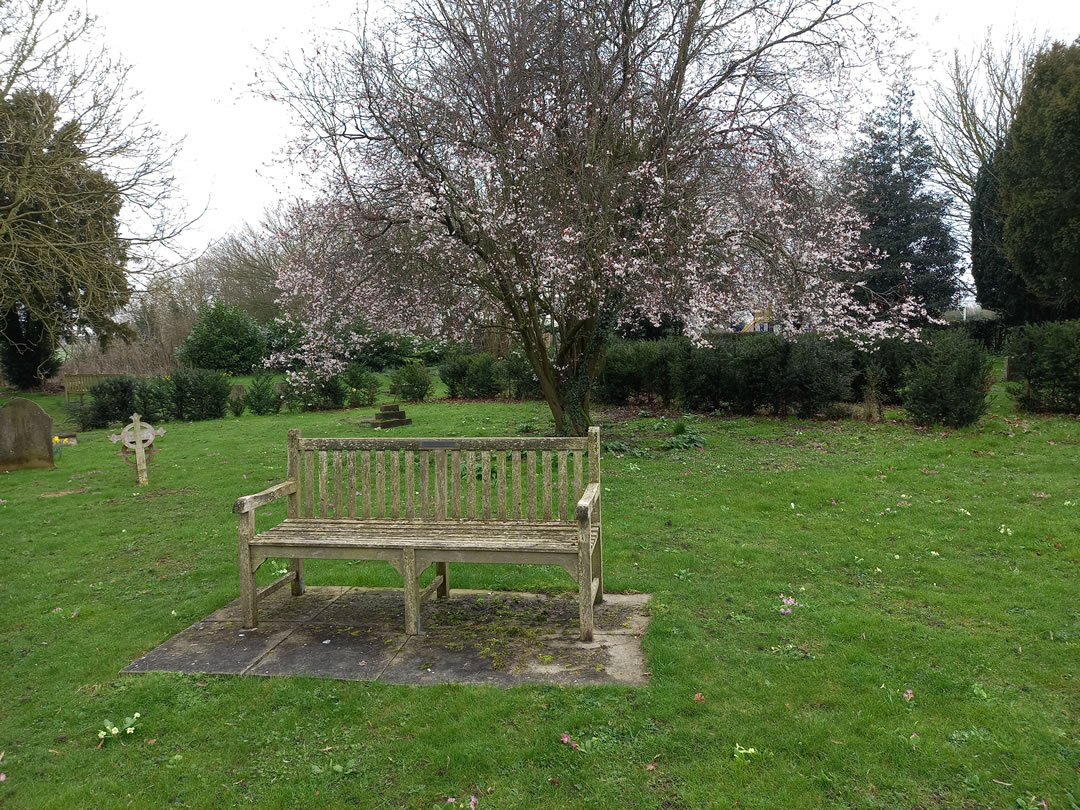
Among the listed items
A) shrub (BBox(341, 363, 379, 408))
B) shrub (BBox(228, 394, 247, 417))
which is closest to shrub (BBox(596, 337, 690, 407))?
shrub (BBox(341, 363, 379, 408))

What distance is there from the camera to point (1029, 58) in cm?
2233

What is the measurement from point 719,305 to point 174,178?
969 cm

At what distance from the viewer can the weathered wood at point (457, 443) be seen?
4.75m

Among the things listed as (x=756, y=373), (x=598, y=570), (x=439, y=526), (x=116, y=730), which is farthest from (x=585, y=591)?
(x=756, y=373)

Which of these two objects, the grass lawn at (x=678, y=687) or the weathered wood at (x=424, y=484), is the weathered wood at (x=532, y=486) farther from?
the grass lawn at (x=678, y=687)

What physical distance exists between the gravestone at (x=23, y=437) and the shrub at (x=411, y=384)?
31.5ft

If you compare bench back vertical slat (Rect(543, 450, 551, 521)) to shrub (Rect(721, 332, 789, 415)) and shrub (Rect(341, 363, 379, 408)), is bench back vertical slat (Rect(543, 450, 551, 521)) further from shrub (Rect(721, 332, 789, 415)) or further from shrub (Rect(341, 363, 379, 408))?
shrub (Rect(341, 363, 379, 408))

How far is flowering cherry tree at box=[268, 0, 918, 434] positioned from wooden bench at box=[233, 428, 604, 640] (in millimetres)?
4258

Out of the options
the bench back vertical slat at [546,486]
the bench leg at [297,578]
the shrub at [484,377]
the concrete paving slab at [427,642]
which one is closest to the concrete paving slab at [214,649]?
the concrete paving slab at [427,642]

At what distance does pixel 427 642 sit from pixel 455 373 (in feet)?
55.3

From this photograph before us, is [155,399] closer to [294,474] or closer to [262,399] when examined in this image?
[262,399]

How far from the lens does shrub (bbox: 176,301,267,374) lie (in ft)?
88.4

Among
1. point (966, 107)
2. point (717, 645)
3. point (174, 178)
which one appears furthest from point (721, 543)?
point (966, 107)

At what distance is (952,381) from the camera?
11.2 meters
